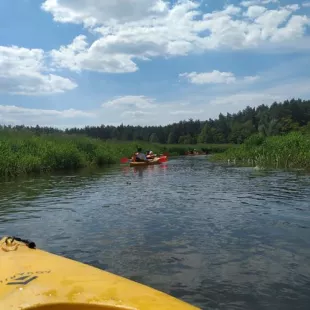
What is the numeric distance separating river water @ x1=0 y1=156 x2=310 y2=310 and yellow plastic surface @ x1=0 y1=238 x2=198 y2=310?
120 cm

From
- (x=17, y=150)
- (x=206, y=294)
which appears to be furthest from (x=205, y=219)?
(x=17, y=150)

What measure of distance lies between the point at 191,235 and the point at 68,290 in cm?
382

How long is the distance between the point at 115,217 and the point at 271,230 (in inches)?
135

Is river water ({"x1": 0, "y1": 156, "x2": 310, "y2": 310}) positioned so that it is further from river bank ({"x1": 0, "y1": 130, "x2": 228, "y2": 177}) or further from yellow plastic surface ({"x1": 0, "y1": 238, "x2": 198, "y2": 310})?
river bank ({"x1": 0, "y1": 130, "x2": 228, "y2": 177})

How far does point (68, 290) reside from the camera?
2.91 meters

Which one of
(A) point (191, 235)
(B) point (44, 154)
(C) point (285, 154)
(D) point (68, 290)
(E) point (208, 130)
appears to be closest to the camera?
(D) point (68, 290)

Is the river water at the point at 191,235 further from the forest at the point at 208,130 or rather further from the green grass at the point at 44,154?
the forest at the point at 208,130

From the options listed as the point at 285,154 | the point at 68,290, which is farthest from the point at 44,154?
the point at 68,290

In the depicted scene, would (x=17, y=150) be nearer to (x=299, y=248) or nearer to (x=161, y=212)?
(x=161, y=212)

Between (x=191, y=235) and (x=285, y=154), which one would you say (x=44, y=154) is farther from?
(x=191, y=235)

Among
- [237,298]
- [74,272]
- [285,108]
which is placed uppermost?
[285,108]

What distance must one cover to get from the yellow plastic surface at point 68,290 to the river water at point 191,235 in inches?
47.3

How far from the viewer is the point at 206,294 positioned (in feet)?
13.4

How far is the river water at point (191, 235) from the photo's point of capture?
4.29 m
